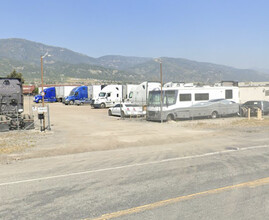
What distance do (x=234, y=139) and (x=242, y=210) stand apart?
996cm

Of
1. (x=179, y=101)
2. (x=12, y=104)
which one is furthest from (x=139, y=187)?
(x=179, y=101)

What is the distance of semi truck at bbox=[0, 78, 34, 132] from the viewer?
61.4ft

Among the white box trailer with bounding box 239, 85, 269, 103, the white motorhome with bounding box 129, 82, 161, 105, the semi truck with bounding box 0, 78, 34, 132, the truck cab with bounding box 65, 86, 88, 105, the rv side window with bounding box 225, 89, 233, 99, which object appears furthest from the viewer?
the truck cab with bounding box 65, 86, 88, 105

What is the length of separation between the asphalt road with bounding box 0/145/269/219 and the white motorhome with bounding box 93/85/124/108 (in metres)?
30.6

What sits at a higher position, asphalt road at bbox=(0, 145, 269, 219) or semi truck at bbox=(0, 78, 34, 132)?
semi truck at bbox=(0, 78, 34, 132)

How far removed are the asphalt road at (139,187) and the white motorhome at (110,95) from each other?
30.6 meters

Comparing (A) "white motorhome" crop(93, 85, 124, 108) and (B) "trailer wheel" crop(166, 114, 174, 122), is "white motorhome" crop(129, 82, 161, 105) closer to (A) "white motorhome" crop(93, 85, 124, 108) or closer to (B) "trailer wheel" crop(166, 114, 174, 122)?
(A) "white motorhome" crop(93, 85, 124, 108)

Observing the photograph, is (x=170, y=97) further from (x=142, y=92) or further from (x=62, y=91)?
(x=62, y=91)

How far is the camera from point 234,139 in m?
14.9

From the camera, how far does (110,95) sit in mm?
41812

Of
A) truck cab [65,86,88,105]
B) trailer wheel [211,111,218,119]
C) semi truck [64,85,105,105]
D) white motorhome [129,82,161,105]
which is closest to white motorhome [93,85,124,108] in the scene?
white motorhome [129,82,161,105]

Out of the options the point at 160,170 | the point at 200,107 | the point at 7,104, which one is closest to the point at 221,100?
the point at 200,107

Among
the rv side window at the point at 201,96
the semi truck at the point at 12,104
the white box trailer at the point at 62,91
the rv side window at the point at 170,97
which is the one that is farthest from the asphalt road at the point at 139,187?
the white box trailer at the point at 62,91

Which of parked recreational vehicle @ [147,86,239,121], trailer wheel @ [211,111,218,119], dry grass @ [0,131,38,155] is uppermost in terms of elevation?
parked recreational vehicle @ [147,86,239,121]
